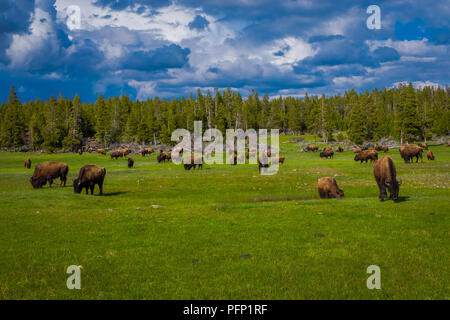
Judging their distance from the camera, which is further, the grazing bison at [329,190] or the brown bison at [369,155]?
the brown bison at [369,155]

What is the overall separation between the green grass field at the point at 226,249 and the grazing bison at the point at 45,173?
7771 millimetres

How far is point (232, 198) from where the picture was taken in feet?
90.4

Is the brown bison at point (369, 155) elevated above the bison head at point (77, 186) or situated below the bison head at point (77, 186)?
above

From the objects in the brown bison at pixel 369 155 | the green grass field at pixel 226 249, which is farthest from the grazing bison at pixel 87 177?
the brown bison at pixel 369 155

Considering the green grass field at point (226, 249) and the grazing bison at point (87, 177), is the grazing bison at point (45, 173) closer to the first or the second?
the grazing bison at point (87, 177)

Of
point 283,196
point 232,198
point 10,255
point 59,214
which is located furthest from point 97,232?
point 283,196

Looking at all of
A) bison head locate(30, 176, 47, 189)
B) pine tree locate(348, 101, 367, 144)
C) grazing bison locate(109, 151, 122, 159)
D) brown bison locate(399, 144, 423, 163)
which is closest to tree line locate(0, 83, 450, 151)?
pine tree locate(348, 101, 367, 144)

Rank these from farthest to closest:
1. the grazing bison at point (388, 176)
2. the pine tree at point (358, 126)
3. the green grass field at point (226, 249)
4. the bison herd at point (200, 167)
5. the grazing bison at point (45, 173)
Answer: the pine tree at point (358, 126), the grazing bison at point (45, 173), the bison herd at point (200, 167), the grazing bison at point (388, 176), the green grass field at point (226, 249)

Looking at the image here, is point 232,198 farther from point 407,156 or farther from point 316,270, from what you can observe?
point 407,156

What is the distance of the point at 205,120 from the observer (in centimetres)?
12700

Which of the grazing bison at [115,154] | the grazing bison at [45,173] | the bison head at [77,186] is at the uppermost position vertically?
the grazing bison at [115,154]

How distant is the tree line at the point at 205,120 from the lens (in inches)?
3538
